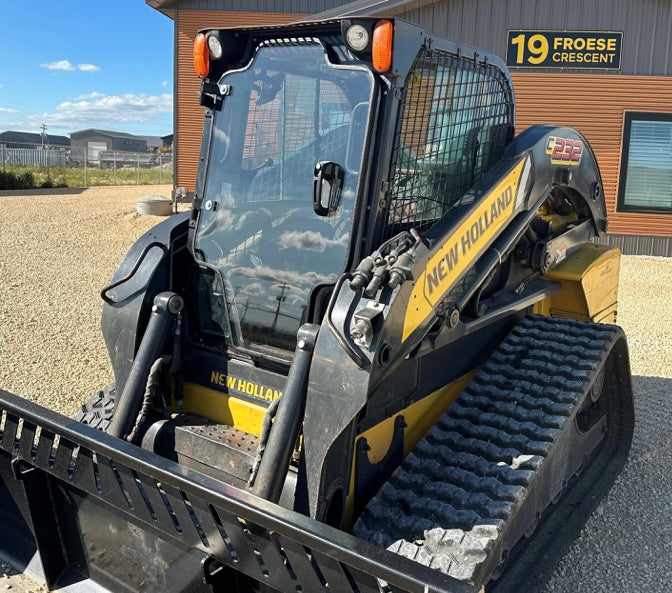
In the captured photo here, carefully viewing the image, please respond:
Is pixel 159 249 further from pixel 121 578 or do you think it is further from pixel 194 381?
pixel 121 578

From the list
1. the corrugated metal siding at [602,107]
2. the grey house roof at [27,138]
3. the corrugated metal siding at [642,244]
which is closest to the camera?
the corrugated metal siding at [602,107]

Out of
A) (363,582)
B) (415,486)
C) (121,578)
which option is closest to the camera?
(363,582)

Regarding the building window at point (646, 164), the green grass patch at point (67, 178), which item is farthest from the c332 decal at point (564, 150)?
the green grass patch at point (67, 178)

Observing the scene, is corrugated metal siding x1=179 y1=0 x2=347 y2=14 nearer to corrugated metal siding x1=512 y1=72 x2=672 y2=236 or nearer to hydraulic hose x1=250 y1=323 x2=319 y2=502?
corrugated metal siding x1=512 y1=72 x2=672 y2=236

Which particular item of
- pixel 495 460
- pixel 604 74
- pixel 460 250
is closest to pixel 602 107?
pixel 604 74

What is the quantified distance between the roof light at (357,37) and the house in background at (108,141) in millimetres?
83032

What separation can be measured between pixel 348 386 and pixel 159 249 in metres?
1.49

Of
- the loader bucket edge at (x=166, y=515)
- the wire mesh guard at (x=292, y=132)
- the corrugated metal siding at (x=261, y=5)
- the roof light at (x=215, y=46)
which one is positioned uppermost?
the corrugated metal siding at (x=261, y=5)

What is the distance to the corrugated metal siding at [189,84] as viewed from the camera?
1580cm

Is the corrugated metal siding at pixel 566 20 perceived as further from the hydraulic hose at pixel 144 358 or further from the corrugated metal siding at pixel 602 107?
the hydraulic hose at pixel 144 358

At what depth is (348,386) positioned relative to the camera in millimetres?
2416

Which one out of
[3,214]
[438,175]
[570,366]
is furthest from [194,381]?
[3,214]

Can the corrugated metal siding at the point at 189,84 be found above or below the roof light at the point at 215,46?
above

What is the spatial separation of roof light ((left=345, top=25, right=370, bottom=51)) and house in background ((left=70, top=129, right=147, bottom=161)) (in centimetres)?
8303
